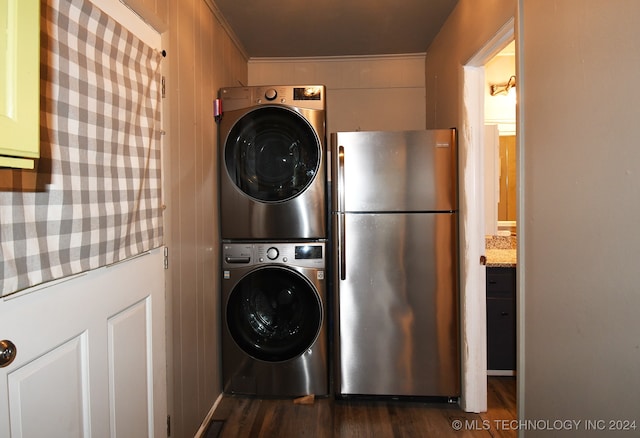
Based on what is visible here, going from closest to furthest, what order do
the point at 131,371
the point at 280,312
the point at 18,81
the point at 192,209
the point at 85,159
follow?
the point at 18,81
the point at 85,159
the point at 131,371
the point at 192,209
the point at 280,312

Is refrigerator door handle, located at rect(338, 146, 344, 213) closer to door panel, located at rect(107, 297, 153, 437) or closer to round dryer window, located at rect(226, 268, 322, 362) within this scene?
round dryer window, located at rect(226, 268, 322, 362)

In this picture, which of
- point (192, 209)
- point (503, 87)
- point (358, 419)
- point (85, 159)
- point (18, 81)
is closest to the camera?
point (18, 81)

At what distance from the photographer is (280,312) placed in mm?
2451

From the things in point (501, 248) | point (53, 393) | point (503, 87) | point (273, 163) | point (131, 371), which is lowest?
point (131, 371)

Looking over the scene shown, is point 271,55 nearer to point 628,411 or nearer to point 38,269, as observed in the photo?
point 38,269

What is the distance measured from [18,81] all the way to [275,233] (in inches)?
71.9

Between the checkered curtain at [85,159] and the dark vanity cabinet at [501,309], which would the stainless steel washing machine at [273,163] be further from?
the dark vanity cabinet at [501,309]

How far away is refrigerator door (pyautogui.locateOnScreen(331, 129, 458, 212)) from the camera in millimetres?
2270

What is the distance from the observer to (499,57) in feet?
10.1

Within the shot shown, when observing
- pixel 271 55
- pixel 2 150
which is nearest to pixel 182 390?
pixel 2 150

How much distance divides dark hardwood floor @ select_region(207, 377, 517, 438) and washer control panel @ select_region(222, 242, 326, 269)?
35.5 inches

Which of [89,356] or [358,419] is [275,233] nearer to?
[358,419]

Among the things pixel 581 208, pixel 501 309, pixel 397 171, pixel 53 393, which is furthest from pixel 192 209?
pixel 501 309

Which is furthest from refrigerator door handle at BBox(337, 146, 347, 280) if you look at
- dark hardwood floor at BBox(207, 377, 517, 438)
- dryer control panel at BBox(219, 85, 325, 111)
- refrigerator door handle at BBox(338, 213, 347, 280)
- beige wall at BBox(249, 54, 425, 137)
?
beige wall at BBox(249, 54, 425, 137)
